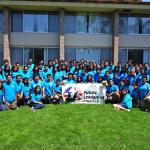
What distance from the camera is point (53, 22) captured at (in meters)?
31.7

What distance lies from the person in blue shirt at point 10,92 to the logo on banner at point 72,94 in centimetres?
222

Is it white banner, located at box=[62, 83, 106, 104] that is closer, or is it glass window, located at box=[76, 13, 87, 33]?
white banner, located at box=[62, 83, 106, 104]

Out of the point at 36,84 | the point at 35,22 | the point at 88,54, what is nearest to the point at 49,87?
the point at 36,84

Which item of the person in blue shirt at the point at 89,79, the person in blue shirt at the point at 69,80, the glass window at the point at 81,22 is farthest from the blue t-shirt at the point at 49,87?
the glass window at the point at 81,22

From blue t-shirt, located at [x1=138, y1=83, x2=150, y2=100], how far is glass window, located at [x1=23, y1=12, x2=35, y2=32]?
53.3 ft

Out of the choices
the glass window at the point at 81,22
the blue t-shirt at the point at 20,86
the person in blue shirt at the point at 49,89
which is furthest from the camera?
the glass window at the point at 81,22

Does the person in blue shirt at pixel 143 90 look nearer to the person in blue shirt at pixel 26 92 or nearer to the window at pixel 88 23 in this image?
the person in blue shirt at pixel 26 92

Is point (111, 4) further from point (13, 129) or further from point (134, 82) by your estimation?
point (13, 129)

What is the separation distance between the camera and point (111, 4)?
31344 mm

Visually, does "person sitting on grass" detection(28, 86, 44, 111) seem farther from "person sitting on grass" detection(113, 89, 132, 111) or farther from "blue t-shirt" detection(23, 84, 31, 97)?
"person sitting on grass" detection(113, 89, 132, 111)

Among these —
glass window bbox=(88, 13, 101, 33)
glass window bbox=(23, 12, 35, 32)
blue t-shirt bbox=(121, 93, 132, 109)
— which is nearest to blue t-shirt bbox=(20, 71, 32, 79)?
blue t-shirt bbox=(121, 93, 132, 109)

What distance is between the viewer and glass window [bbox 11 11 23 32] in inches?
1236

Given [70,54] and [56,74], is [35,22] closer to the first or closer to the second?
[70,54]

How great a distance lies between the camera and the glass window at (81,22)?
32.2 metres
